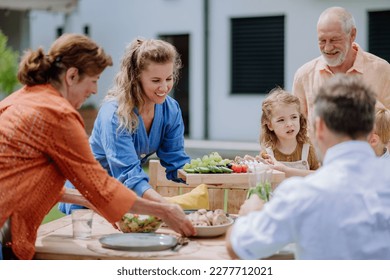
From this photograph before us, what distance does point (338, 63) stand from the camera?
4613mm

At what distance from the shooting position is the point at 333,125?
2.23 m

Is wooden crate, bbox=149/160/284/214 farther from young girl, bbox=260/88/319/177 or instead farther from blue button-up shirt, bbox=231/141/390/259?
blue button-up shirt, bbox=231/141/390/259

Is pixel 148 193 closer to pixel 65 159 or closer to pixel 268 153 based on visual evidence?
pixel 65 159

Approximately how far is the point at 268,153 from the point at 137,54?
1.03 meters

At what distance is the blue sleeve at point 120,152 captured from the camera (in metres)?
3.50

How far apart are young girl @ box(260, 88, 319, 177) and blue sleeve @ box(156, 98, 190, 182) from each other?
0.49 m

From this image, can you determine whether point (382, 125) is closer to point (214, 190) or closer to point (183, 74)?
point (214, 190)

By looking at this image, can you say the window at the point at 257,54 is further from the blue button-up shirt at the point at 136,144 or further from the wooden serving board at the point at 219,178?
the wooden serving board at the point at 219,178

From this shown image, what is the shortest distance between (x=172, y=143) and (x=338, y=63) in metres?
1.29

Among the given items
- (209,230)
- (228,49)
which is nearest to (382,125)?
(209,230)

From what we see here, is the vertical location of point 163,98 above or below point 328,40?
below

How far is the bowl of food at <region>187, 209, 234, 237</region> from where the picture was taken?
124 inches

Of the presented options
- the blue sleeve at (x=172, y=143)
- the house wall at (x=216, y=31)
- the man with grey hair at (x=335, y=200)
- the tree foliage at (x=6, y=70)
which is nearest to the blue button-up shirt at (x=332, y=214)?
the man with grey hair at (x=335, y=200)
